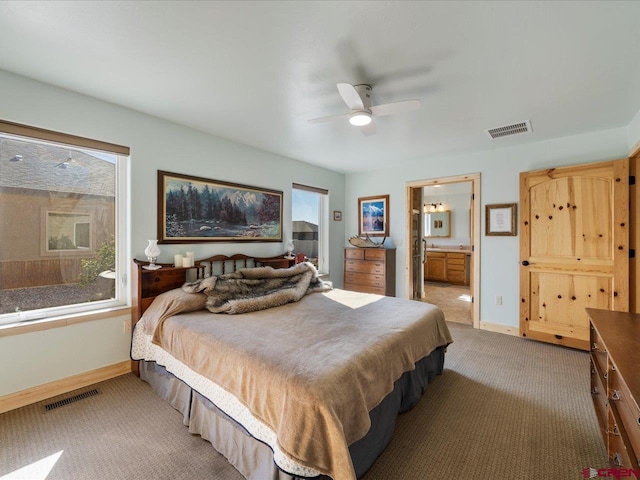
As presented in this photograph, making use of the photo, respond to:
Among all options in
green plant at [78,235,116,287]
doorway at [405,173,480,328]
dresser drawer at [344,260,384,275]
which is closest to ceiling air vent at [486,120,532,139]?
doorway at [405,173,480,328]

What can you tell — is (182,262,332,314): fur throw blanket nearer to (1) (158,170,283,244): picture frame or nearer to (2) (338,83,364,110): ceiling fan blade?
(1) (158,170,283,244): picture frame

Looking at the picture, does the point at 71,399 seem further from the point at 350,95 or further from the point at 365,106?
the point at 365,106

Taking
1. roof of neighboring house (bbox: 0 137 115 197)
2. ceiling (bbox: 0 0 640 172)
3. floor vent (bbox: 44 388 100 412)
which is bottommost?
floor vent (bbox: 44 388 100 412)

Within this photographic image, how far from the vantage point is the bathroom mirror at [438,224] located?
26.5 ft

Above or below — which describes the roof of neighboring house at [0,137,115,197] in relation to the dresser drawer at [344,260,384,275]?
above

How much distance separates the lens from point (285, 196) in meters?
4.32

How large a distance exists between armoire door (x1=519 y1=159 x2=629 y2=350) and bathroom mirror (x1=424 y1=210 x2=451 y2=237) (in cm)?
460

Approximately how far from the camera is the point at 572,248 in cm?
327

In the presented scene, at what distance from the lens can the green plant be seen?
2586 mm

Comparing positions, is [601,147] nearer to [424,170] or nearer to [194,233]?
[424,170]

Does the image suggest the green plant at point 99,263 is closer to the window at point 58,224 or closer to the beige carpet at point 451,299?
the window at point 58,224

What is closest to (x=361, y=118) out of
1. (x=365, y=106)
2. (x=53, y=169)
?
(x=365, y=106)

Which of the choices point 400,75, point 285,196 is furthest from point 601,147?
point 285,196

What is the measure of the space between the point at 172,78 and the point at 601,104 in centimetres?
372
